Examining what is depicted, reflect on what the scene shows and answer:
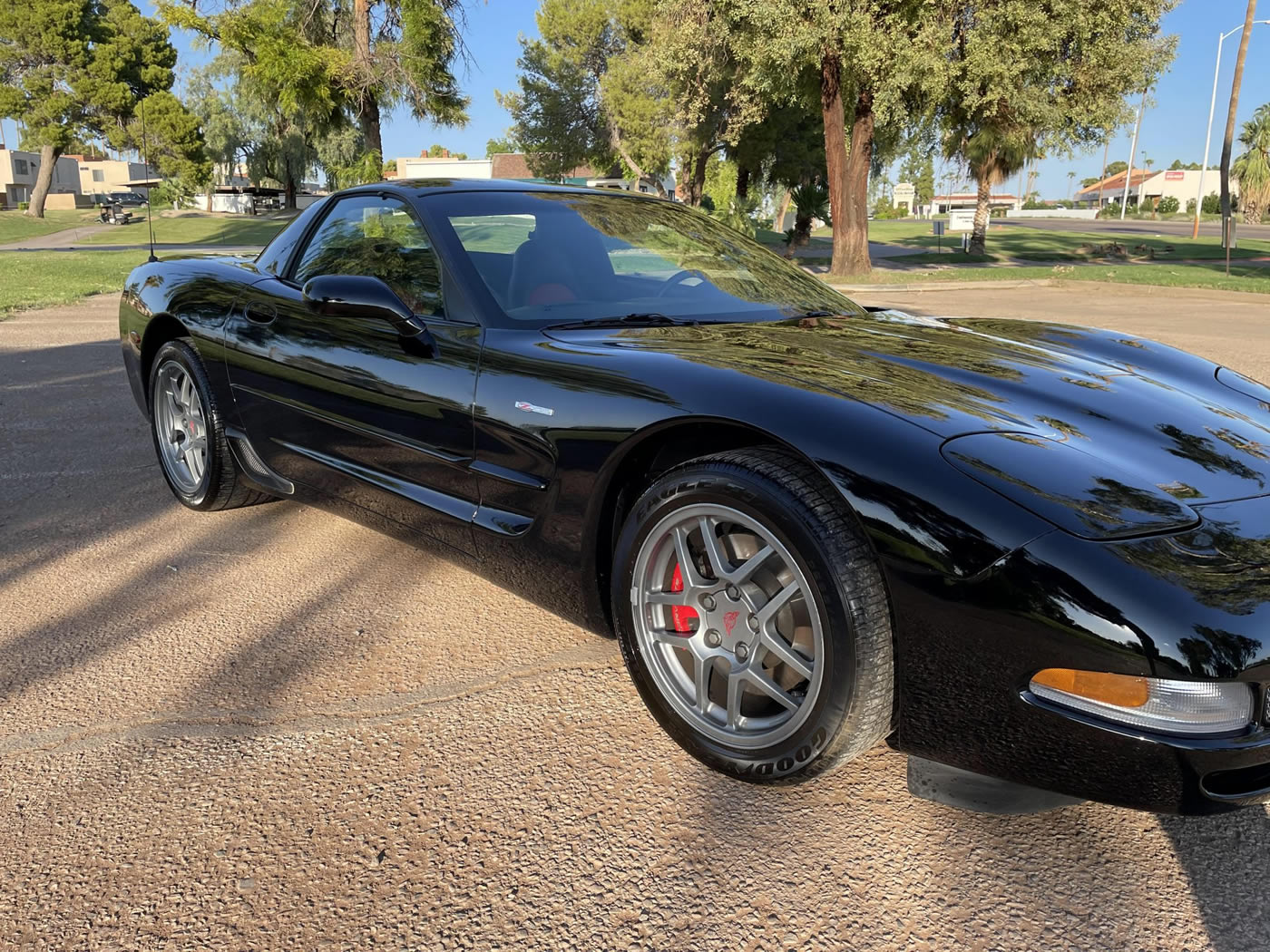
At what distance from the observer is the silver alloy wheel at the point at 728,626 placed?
6.46 ft

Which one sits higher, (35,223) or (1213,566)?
(35,223)

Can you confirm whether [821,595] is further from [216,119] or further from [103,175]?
[103,175]

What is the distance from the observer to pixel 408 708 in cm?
247

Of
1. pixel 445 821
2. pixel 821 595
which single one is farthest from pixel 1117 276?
pixel 445 821

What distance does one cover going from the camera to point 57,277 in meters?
16.2

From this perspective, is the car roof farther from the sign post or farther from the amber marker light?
the sign post

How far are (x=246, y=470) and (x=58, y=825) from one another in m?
1.81

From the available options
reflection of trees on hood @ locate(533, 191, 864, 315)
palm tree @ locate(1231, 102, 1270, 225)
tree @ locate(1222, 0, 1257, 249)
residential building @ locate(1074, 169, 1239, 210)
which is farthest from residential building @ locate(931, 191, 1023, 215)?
reflection of trees on hood @ locate(533, 191, 864, 315)

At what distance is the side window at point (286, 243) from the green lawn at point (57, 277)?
8830mm

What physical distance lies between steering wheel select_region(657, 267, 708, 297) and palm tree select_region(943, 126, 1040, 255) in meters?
19.3

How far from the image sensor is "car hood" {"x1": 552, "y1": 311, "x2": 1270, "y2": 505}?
1.95 m

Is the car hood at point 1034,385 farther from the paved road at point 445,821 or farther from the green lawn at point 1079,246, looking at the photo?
the green lawn at point 1079,246

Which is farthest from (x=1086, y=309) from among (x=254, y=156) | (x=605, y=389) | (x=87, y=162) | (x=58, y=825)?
(x=87, y=162)

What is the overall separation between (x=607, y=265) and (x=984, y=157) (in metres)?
27.2
